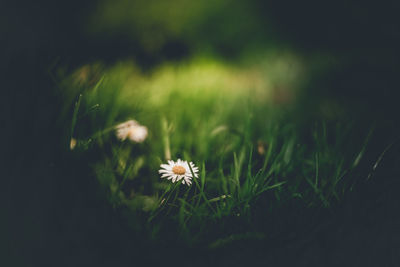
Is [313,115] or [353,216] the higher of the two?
[313,115]

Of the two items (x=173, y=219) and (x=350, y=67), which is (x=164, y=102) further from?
(x=350, y=67)

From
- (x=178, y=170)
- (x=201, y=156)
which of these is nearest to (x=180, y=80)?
(x=201, y=156)

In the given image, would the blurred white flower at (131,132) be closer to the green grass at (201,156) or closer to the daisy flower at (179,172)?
the green grass at (201,156)

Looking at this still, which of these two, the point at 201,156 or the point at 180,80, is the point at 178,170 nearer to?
the point at 201,156

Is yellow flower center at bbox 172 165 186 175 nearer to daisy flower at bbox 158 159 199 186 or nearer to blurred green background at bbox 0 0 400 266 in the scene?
daisy flower at bbox 158 159 199 186

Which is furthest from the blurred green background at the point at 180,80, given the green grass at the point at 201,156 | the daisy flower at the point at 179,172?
the daisy flower at the point at 179,172

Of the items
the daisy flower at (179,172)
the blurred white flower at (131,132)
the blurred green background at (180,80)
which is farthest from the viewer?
the blurred white flower at (131,132)

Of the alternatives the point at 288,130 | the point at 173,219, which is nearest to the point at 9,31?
the point at 173,219

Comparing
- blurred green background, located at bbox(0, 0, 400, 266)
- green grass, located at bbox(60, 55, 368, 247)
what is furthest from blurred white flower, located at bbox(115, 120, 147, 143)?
blurred green background, located at bbox(0, 0, 400, 266)
